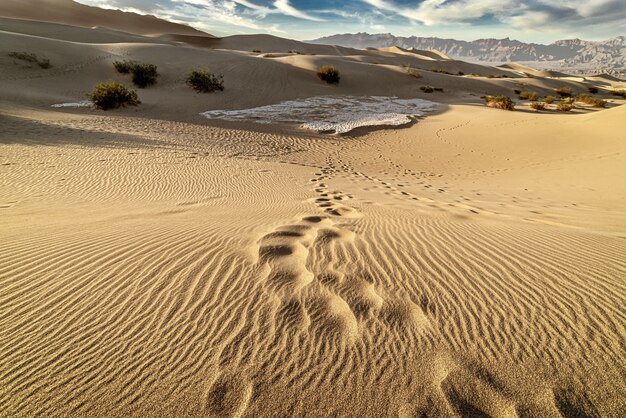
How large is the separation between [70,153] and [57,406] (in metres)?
8.75

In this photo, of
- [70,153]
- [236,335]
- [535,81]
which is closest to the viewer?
[236,335]

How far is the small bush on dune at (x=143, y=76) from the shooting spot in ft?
70.6

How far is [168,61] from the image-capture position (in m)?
26.4

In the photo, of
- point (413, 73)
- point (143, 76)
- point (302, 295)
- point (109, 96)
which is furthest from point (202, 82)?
point (302, 295)

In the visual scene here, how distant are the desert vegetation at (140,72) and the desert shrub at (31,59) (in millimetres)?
4680

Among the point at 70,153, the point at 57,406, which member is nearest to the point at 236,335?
the point at 57,406

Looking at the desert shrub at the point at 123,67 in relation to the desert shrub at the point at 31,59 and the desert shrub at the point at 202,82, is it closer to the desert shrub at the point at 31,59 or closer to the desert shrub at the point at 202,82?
the desert shrub at the point at 202,82

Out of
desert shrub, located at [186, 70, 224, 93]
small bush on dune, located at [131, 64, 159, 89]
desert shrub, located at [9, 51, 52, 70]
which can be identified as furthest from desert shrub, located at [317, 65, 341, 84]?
desert shrub, located at [9, 51, 52, 70]

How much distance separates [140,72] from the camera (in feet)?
70.7

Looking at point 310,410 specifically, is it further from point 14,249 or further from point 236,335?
point 14,249

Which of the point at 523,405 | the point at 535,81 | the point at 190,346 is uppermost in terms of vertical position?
the point at 535,81

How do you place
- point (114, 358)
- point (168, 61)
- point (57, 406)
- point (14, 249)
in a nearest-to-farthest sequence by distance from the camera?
1. point (57, 406)
2. point (114, 358)
3. point (14, 249)
4. point (168, 61)

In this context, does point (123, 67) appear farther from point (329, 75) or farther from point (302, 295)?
point (302, 295)

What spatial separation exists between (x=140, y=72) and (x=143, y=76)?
0.34 meters
